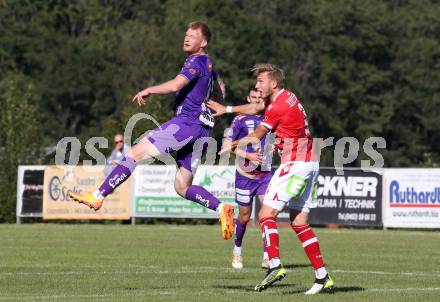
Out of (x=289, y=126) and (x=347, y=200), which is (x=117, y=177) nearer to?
(x=289, y=126)

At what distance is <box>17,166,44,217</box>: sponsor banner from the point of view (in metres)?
33.6

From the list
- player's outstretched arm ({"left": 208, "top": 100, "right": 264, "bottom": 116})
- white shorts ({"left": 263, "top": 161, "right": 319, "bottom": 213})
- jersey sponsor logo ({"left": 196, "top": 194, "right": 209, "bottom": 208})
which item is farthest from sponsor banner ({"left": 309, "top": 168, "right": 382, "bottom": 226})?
white shorts ({"left": 263, "top": 161, "right": 319, "bottom": 213})

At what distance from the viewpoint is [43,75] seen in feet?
257

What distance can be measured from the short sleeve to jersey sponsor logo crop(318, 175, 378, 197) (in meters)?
17.4

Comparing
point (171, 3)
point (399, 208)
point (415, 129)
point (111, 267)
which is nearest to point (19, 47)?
point (171, 3)

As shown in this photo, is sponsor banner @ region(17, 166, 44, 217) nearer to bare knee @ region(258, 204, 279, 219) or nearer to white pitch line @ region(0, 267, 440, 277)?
white pitch line @ region(0, 267, 440, 277)

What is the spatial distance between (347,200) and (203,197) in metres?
17.2

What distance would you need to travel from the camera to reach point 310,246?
42.4ft

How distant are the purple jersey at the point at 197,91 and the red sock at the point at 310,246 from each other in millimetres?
1961

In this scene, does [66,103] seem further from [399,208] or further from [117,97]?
[399,208]

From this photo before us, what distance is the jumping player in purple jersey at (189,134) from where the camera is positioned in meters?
13.7

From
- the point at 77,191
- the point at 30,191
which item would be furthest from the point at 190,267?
the point at 30,191

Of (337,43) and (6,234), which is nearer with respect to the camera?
(6,234)

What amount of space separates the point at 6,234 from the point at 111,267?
10.2m
